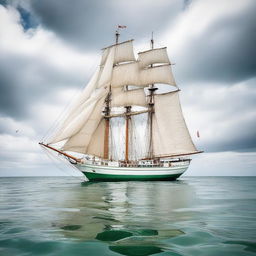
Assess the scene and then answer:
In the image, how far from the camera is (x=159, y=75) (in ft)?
182

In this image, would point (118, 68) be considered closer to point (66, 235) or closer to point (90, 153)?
point (90, 153)

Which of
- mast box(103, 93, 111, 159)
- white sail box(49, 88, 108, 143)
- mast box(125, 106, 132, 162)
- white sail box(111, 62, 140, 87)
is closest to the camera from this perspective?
white sail box(49, 88, 108, 143)

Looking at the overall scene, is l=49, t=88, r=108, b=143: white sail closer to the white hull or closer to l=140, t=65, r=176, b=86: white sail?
the white hull

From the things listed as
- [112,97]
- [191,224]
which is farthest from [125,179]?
[191,224]

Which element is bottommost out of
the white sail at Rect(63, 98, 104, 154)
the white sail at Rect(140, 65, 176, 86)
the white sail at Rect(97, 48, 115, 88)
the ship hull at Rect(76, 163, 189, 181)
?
the ship hull at Rect(76, 163, 189, 181)

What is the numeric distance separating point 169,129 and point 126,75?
649 inches

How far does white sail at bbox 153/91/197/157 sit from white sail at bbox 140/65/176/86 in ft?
14.7

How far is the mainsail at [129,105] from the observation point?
129ft

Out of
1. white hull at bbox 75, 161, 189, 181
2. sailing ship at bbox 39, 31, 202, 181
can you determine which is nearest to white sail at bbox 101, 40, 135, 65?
sailing ship at bbox 39, 31, 202, 181

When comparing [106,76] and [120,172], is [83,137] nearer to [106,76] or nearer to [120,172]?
[120,172]

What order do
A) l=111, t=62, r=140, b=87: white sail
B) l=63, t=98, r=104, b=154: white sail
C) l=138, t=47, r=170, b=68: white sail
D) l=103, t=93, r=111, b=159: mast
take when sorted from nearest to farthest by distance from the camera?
l=63, t=98, r=104, b=154: white sail → l=103, t=93, r=111, b=159: mast → l=111, t=62, r=140, b=87: white sail → l=138, t=47, r=170, b=68: white sail

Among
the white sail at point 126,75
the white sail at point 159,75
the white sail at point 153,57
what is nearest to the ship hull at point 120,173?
the white sail at point 126,75

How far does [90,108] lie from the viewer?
3703cm

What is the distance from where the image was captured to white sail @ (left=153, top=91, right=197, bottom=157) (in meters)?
46.4
